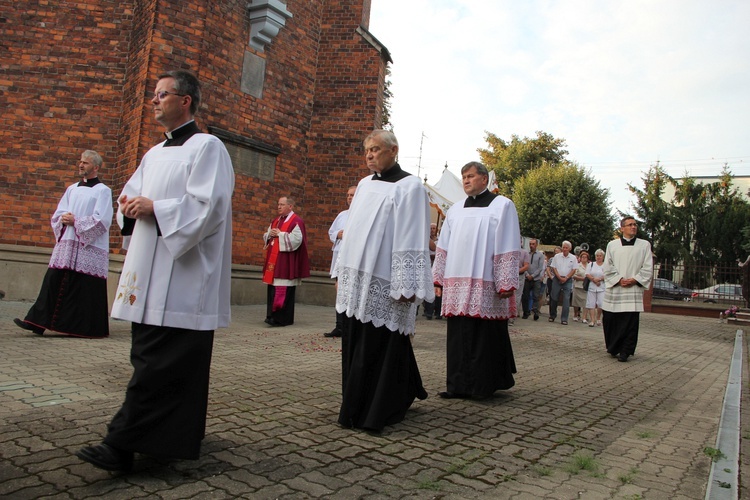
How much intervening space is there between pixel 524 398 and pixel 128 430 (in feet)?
12.0

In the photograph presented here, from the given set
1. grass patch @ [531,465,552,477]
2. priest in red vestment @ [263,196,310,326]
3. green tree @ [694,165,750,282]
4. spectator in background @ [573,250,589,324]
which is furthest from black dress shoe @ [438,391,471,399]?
green tree @ [694,165,750,282]

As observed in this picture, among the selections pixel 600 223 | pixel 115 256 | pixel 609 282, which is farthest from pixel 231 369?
pixel 600 223

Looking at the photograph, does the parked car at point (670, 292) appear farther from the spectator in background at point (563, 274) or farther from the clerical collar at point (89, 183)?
the clerical collar at point (89, 183)

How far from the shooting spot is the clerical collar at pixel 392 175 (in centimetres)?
428

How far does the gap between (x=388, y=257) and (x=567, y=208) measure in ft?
116

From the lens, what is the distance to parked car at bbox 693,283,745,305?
83.7 ft

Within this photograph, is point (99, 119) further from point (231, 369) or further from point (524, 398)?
point (524, 398)

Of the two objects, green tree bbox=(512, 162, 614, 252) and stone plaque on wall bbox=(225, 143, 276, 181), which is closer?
stone plaque on wall bbox=(225, 143, 276, 181)

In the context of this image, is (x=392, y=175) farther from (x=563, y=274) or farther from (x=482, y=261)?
(x=563, y=274)

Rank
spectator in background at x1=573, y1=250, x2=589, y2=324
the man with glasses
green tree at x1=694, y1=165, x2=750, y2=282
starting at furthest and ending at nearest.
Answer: green tree at x1=694, y1=165, x2=750, y2=282 → spectator in background at x1=573, y1=250, x2=589, y2=324 → the man with glasses

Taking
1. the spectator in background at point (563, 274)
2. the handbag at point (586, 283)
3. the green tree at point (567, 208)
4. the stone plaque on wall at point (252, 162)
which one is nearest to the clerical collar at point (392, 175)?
the stone plaque on wall at point (252, 162)

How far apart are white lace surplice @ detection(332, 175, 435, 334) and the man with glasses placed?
550 centimetres

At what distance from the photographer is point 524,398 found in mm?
5297

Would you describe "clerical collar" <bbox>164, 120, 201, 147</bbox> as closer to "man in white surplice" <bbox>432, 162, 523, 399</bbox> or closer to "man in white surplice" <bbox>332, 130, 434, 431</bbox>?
"man in white surplice" <bbox>332, 130, 434, 431</bbox>
